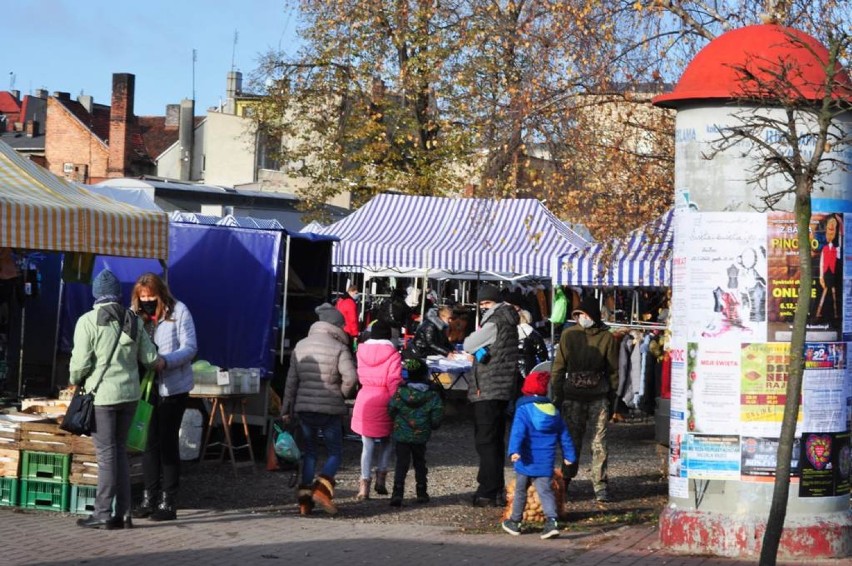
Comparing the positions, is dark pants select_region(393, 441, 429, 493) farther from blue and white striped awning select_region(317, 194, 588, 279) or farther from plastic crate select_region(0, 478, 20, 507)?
blue and white striped awning select_region(317, 194, 588, 279)

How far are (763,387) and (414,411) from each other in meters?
3.60

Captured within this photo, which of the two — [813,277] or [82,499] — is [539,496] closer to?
[813,277]

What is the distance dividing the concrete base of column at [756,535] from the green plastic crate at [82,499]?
4789 millimetres

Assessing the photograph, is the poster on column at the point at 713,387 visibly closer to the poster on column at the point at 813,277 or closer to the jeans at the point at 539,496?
the poster on column at the point at 813,277

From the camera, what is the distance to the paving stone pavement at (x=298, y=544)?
9.03 metres

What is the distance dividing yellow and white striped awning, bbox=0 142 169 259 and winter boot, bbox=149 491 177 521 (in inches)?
104

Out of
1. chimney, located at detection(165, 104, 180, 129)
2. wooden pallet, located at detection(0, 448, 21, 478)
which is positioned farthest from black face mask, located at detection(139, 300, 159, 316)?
chimney, located at detection(165, 104, 180, 129)

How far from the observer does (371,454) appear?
12.2 m

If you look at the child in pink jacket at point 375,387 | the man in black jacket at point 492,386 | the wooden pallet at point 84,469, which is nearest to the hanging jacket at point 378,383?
the child in pink jacket at point 375,387

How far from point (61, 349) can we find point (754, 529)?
962 centimetres

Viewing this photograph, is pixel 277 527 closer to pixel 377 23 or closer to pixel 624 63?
pixel 624 63

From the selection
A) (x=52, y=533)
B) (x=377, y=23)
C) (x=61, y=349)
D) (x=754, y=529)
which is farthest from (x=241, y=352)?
(x=377, y=23)

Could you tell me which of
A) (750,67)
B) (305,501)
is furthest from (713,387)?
(305,501)

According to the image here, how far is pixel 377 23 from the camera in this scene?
1363 inches
